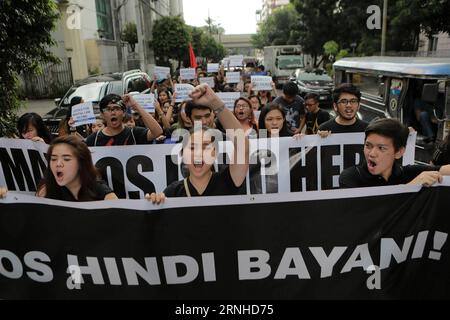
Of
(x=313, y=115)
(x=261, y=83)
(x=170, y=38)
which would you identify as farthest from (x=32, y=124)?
(x=170, y=38)

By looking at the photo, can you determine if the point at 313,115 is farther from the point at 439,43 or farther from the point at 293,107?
the point at 439,43

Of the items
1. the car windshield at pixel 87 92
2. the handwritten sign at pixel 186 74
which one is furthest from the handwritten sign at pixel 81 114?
the handwritten sign at pixel 186 74

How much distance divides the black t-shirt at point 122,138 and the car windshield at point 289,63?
23892 millimetres

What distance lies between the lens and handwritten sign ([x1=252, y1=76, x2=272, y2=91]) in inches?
288

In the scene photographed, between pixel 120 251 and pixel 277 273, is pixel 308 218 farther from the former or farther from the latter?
pixel 120 251

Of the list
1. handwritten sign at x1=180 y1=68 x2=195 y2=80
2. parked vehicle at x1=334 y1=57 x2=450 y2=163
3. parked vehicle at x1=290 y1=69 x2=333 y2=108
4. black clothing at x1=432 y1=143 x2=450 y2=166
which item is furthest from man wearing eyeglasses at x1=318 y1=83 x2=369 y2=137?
parked vehicle at x1=290 y1=69 x2=333 y2=108

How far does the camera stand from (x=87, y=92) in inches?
407

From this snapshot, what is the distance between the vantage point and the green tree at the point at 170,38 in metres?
28.5

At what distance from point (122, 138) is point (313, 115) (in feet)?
9.28

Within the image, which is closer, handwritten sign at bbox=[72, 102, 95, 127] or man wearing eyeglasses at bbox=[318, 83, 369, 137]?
man wearing eyeglasses at bbox=[318, 83, 369, 137]

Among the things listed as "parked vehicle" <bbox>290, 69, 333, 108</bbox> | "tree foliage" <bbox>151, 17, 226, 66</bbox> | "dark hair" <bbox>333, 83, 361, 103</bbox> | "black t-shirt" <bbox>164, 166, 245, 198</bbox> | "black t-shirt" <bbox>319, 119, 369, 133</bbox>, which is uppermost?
"tree foliage" <bbox>151, 17, 226, 66</bbox>

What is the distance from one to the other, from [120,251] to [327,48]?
25.6m

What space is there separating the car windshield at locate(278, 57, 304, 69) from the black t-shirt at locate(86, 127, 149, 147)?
2389 cm

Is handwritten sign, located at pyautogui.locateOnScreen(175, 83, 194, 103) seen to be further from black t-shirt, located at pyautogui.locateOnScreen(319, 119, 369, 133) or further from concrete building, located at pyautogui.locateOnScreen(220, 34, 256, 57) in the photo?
concrete building, located at pyautogui.locateOnScreen(220, 34, 256, 57)
